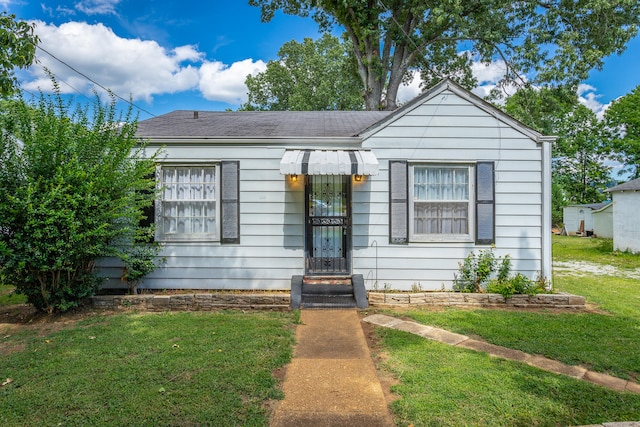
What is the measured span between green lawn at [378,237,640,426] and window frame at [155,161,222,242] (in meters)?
4.18

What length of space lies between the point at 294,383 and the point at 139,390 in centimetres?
159

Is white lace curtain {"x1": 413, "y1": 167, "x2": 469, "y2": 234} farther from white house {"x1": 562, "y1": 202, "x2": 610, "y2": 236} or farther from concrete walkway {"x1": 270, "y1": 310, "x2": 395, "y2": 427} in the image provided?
white house {"x1": 562, "y1": 202, "x2": 610, "y2": 236}

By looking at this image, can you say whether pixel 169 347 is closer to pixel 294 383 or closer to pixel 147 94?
pixel 294 383

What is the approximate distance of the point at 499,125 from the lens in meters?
7.23

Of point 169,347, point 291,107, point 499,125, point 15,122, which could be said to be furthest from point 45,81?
point 291,107

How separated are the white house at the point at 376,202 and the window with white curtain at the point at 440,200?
22 millimetres

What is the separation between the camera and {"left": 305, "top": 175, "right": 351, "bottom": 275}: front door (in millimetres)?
7570

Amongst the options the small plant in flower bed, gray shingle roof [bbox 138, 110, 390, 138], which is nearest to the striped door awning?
gray shingle roof [bbox 138, 110, 390, 138]

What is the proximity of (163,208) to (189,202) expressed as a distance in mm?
580

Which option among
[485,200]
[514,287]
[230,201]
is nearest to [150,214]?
[230,201]

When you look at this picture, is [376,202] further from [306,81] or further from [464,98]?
[306,81]

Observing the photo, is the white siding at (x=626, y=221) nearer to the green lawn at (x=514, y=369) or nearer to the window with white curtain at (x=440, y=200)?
the green lawn at (x=514, y=369)

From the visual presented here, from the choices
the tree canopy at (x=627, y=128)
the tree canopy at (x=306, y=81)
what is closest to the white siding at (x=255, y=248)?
the tree canopy at (x=306, y=81)

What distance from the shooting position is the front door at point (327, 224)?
7570 mm
